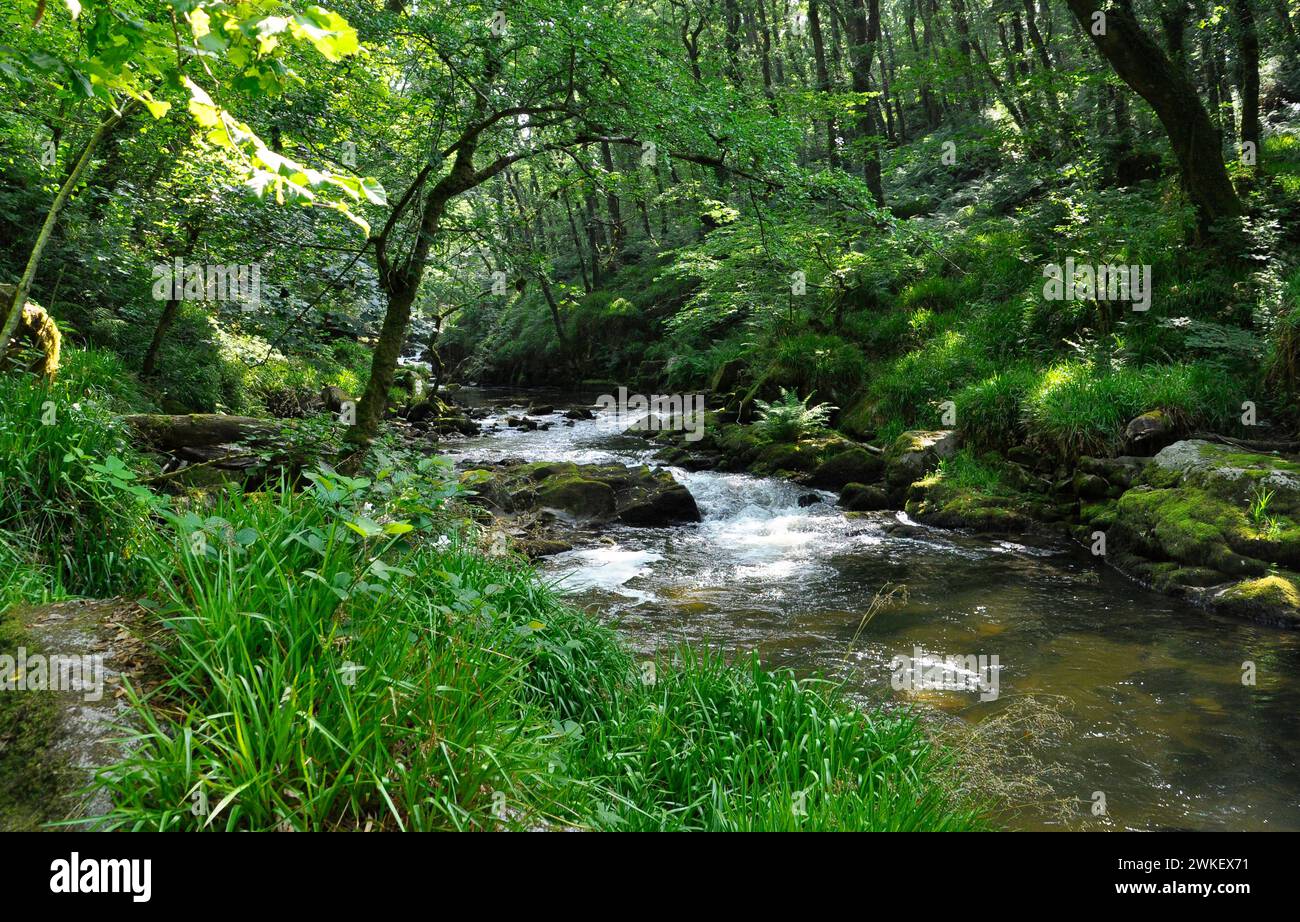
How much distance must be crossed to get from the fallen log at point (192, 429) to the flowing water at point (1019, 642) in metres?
4.02

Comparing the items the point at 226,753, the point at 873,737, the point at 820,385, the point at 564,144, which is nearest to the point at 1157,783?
the point at 873,737

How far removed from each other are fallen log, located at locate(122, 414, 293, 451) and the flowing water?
4017mm

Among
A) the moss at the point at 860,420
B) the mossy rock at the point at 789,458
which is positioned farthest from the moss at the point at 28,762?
the moss at the point at 860,420

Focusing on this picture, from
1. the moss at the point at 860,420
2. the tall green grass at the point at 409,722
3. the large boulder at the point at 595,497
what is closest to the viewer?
the tall green grass at the point at 409,722

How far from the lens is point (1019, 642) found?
7062 mm

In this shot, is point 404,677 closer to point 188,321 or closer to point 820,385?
point 188,321

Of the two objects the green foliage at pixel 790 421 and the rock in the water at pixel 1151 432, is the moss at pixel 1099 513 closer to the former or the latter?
the rock in the water at pixel 1151 432

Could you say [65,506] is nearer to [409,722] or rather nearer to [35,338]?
[409,722]

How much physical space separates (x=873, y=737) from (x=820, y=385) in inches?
535

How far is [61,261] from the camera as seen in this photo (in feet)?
34.6

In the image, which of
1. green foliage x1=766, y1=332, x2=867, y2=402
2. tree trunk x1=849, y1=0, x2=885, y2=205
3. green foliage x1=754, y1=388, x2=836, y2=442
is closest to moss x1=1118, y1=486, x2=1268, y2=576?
green foliage x1=754, y1=388, x2=836, y2=442

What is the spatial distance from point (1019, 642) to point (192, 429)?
30.6 feet

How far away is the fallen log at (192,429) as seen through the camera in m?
7.88
